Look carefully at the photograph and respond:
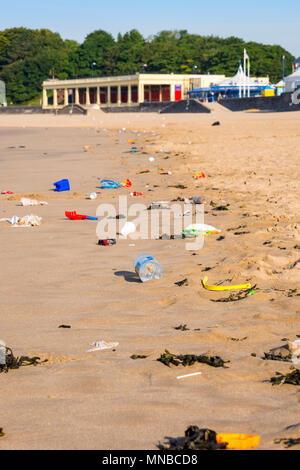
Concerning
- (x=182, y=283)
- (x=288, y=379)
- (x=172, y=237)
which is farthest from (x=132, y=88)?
(x=288, y=379)

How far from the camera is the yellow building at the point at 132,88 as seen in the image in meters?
80.6

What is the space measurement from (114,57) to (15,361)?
343 ft

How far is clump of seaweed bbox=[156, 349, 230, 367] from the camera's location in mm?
3486

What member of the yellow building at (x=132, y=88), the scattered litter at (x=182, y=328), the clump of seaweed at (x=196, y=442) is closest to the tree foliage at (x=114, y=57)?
the yellow building at (x=132, y=88)

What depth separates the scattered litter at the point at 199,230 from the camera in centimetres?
716

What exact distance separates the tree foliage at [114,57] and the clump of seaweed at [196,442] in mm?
86254

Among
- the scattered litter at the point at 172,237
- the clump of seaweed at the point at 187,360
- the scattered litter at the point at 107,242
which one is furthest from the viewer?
the scattered litter at the point at 172,237

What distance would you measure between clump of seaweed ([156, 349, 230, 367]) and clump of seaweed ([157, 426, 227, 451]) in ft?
2.94

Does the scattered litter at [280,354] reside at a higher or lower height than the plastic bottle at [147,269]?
lower

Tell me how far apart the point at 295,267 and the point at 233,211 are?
3.15 metres

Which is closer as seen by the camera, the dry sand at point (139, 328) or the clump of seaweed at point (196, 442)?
the clump of seaweed at point (196, 442)

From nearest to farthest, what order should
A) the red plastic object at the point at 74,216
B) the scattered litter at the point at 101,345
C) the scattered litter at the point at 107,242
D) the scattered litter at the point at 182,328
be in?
the scattered litter at the point at 101,345
the scattered litter at the point at 182,328
the scattered litter at the point at 107,242
the red plastic object at the point at 74,216

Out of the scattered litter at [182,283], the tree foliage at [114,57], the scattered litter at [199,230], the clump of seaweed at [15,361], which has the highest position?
the tree foliage at [114,57]

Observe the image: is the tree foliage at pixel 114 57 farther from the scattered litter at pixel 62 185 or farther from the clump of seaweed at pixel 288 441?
the clump of seaweed at pixel 288 441
